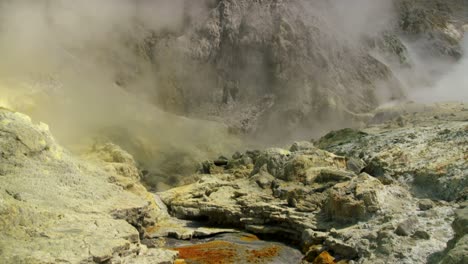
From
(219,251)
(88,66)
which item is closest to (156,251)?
(219,251)

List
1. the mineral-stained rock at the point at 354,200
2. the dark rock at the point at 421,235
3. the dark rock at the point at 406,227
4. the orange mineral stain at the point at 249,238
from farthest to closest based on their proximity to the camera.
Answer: the orange mineral stain at the point at 249,238 < the mineral-stained rock at the point at 354,200 < the dark rock at the point at 406,227 < the dark rock at the point at 421,235

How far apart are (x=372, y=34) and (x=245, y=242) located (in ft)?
228

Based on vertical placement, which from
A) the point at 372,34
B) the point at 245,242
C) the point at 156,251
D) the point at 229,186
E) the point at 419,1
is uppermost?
the point at 419,1

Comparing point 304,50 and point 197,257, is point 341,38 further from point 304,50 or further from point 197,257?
point 197,257

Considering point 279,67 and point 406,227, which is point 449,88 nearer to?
point 279,67

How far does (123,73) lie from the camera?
74.4 m

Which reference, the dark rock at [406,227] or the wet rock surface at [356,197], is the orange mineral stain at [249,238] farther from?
the dark rock at [406,227]

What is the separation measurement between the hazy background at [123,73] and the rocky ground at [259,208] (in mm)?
20243

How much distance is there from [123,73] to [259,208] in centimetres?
5105

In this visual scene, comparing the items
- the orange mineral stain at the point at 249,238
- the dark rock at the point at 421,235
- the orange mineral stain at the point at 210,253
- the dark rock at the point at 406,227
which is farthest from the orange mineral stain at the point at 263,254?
the dark rock at the point at 421,235

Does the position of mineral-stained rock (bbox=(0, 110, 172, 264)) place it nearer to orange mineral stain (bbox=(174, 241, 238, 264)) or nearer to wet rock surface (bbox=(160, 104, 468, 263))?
orange mineral stain (bbox=(174, 241, 238, 264))

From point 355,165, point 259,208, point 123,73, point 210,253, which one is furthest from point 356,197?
point 123,73

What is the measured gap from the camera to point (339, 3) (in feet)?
287

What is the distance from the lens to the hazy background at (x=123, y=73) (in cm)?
5688
